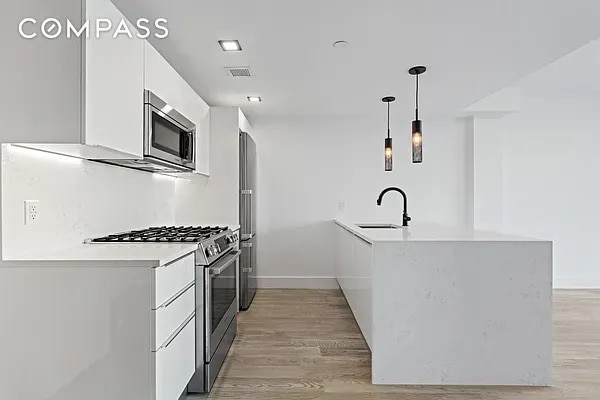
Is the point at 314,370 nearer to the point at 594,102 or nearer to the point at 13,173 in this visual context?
the point at 13,173

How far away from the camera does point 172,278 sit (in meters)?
→ 2.12

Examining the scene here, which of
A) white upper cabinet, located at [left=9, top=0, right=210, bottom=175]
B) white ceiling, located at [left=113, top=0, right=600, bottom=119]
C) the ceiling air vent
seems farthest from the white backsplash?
the ceiling air vent

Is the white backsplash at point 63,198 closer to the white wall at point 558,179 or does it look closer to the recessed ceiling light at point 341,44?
the recessed ceiling light at point 341,44

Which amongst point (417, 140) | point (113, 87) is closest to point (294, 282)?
point (417, 140)

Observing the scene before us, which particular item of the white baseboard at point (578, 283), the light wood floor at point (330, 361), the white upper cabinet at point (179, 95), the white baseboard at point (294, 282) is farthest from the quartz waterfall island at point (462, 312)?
the white baseboard at point (578, 283)

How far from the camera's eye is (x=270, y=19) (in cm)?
262

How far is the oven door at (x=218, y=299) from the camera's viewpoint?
8.64 ft

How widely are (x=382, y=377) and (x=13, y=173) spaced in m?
2.19

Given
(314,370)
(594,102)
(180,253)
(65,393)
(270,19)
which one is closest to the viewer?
(65,393)

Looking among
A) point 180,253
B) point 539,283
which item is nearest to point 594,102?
point 539,283

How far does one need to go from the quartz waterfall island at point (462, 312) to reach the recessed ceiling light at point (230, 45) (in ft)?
5.20

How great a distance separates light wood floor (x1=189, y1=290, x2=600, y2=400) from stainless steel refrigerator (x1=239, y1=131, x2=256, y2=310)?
0.24 meters

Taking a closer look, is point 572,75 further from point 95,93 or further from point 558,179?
point 95,93

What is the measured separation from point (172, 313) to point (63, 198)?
83cm
